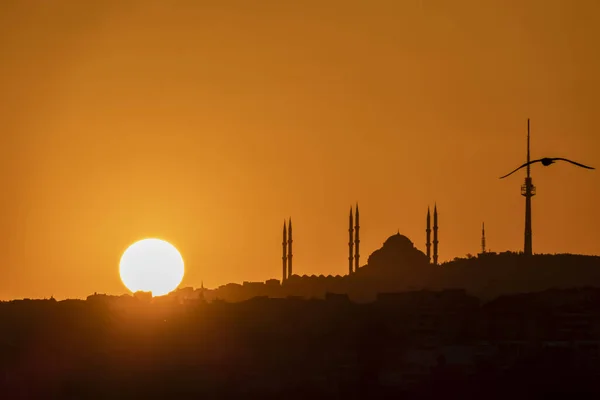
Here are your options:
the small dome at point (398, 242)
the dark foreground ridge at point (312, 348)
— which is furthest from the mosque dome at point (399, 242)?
the dark foreground ridge at point (312, 348)

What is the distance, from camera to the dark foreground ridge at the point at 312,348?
61156 millimetres

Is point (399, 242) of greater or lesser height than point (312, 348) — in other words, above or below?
above

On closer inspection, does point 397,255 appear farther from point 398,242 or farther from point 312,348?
point 312,348

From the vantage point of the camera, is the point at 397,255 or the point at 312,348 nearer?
the point at 312,348

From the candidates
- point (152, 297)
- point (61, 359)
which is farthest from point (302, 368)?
point (152, 297)

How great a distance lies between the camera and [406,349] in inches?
2571

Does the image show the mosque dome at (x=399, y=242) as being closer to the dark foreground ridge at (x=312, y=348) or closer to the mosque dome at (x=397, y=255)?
the mosque dome at (x=397, y=255)

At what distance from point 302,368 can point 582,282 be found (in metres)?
24.0

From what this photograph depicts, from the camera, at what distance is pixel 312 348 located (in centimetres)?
6588

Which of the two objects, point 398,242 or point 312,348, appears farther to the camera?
point 398,242

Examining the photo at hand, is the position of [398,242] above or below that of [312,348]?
above

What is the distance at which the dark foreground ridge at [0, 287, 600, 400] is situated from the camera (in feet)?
201

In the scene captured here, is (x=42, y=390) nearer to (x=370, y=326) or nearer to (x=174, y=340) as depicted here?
(x=174, y=340)

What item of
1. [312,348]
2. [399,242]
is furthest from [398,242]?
[312,348]
